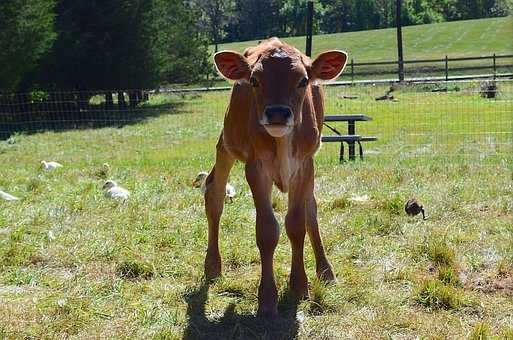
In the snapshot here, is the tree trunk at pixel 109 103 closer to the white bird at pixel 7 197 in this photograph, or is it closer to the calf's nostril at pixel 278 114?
the white bird at pixel 7 197

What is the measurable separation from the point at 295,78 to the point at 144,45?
868 inches

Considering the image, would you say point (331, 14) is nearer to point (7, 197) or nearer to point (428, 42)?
point (428, 42)

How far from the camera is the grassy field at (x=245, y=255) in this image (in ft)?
14.9

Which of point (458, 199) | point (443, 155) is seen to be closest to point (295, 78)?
point (458, 199)

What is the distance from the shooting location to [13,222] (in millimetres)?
7285

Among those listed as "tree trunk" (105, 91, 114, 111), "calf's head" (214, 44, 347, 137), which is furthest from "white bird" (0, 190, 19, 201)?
"tree trunk" (105, 91, 114, 111)

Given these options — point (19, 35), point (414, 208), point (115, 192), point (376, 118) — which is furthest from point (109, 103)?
point (414, 208)

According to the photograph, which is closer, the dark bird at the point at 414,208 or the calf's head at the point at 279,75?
the calf's head at the point at 279,75

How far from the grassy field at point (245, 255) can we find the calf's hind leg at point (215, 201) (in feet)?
0.60

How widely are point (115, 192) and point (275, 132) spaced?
4659mm

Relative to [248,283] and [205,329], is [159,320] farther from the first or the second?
[248,283]

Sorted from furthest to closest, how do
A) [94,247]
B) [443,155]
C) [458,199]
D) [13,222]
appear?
[443,155]
[458,199]
[13,222]
[94,247]

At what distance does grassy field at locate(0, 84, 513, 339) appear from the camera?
454 centimetres

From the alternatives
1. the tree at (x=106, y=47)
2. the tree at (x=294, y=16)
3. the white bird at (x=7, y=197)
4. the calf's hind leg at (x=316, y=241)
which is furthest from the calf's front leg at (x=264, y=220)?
the tree at (x=294, y=16)
